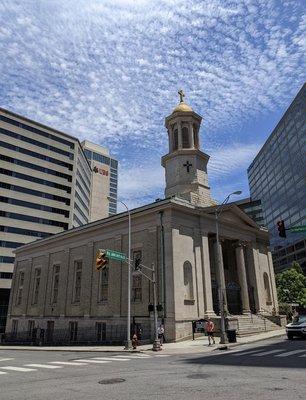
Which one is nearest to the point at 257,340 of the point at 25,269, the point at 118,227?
the point at 118,227

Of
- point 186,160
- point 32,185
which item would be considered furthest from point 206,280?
point 32,185

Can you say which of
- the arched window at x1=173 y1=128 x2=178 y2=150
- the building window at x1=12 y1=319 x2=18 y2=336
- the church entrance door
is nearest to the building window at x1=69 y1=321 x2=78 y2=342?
the building window at x1=12 y1=319 x2=18 y2=336

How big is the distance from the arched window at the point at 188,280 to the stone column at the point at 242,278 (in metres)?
7.85

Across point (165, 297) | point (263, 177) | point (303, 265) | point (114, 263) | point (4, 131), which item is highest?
point (263, 177)

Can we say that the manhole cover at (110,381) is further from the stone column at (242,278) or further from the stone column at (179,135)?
the stone column at (179,135)

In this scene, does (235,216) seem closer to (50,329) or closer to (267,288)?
(267,288)

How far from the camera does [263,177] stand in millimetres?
129250

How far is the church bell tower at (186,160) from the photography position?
1624 inches

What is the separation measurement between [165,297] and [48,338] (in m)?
19.2

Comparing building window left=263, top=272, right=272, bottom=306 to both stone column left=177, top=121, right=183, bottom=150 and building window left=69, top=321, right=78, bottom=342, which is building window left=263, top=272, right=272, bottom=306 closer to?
stone column left=177, top=121, right=183, bottom=150

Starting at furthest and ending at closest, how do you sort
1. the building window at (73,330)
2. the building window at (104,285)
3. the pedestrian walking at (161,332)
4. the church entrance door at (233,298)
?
the building window at (73,330), the church entrance door at (233,298), the building window at (104,285), the pedestrian walking at (161,332)

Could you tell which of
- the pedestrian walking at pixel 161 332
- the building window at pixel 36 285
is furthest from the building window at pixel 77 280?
the pedestrian walking at pixel 161 332

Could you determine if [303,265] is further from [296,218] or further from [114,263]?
[114,263]

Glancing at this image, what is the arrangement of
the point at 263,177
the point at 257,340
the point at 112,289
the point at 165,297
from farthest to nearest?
the point at 263,177 → the point at 112,289 → the point at 165,297 → the point at 257,340
